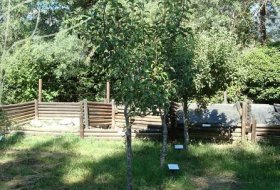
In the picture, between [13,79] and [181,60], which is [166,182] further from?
[13,79]

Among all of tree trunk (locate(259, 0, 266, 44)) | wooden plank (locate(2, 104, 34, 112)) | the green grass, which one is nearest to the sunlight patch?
the green grass

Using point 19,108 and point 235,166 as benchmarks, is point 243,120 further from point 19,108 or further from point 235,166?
point 19,108

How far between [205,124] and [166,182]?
5.28 metres

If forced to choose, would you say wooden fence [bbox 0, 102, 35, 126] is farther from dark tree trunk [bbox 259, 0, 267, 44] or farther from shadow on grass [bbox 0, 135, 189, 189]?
dark tree trunk [bbox 259, 0, 267, 44]

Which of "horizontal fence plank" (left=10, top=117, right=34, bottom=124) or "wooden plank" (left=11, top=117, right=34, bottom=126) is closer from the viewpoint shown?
"wooden plank" (left=11, top=117, right=34, bottom=126)

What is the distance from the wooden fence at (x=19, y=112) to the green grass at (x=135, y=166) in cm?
307

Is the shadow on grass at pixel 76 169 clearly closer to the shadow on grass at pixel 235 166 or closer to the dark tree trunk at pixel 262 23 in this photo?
the shadow on grass at pixel 235 166

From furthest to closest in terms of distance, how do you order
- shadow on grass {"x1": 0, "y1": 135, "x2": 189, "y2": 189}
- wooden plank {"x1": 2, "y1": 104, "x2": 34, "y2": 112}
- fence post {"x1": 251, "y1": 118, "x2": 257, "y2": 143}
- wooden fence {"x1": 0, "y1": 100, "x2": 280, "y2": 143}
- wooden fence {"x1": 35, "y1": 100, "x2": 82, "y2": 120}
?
1. wooden fence {"x1": 35, "y1": 100, "x2": 82, "y2": 120}
2. wooden plank {"x1": 2, "y1": 104, "x2": 34, "y2": 112}
3. wooden fence {"x1": 0, "y1": 100, "x2": 280, "y2": 143}
4. fence post {"x1": 251, "y1": 118, "x2": 257, "y2": 143}
5. shadow on grass {"x1": 0, "y1": 135, "x2": 189, "y2": 189}

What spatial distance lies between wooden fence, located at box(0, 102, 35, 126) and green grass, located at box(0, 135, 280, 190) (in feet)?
10.1

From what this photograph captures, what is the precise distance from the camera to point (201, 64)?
11469 millimetres

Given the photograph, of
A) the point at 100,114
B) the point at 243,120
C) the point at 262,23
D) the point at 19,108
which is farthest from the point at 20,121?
the point at 262,23

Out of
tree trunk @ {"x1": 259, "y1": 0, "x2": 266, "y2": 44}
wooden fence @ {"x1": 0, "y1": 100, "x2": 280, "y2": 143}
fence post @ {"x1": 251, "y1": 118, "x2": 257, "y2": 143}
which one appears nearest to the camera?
fence post @ {"x1": 251, "y1": 118, "x2": 257, "y2": 143}

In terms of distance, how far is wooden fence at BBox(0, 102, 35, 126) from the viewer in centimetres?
1599

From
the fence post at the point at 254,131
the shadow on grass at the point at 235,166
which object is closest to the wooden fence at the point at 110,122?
the fence post at the point at 254,131
